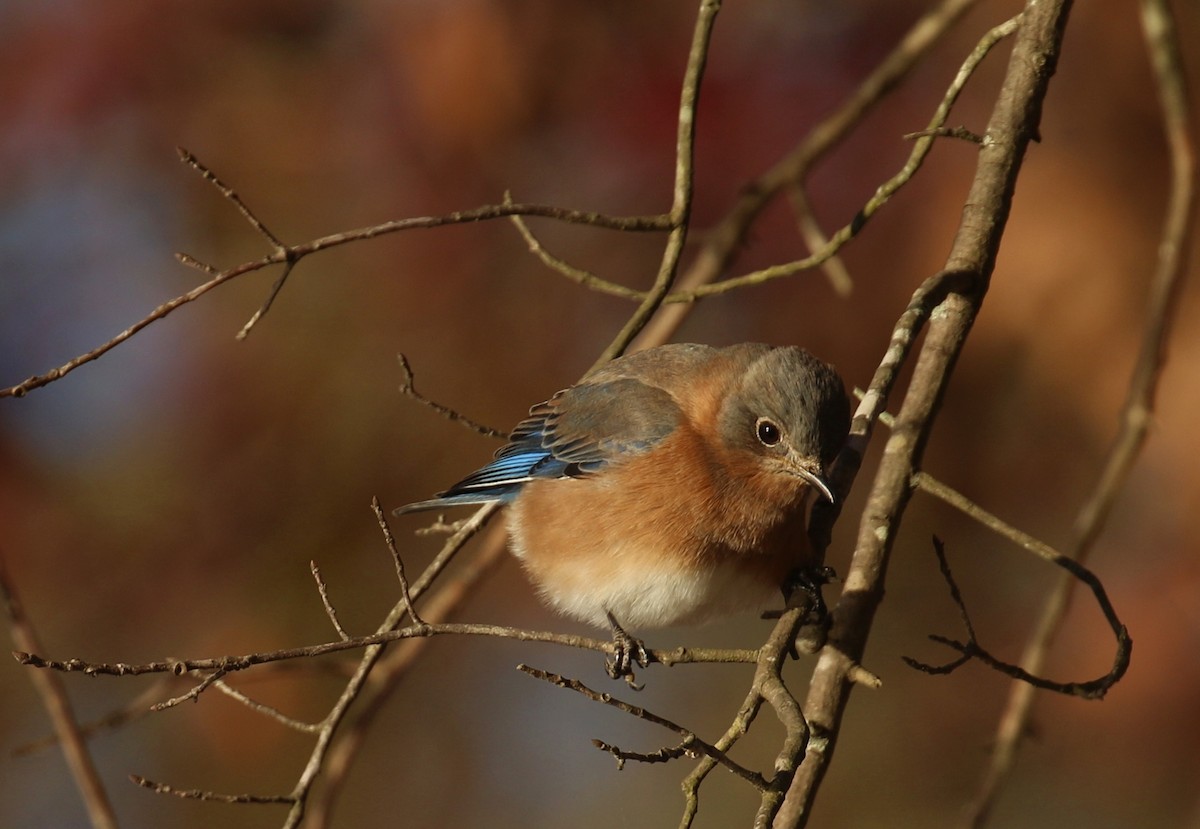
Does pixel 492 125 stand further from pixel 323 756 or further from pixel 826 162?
pixel 323 756

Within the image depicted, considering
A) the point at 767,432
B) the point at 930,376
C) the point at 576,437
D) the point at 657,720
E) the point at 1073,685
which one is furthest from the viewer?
the point at 576,437

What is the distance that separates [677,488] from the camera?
3.51 meters

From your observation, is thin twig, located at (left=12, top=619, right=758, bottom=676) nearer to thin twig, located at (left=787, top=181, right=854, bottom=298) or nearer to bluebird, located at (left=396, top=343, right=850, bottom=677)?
bluebird, located at (left=396, top=343, right=850, bottom=677)

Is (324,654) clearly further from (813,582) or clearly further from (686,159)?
(686,159)

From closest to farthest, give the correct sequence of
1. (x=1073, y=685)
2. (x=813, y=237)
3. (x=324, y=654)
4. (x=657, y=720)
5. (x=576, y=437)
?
(x=657, y=720), (x=324, y=654), (x=1073, y=685), (x=576, y=437), (x=813, y=237)

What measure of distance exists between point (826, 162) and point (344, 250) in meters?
1.89

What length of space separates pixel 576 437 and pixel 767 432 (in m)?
0.73

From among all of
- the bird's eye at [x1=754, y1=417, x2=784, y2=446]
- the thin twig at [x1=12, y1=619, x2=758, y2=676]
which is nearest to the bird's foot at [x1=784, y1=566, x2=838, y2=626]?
the bird's eye at [x1=754, y1=417, x2=784, y2=446]

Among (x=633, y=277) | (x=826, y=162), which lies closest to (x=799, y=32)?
(x=826, y=162)

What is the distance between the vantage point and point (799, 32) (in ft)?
15.3

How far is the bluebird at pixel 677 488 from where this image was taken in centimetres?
337

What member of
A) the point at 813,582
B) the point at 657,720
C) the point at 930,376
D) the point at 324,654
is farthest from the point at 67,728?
the point at 930,376

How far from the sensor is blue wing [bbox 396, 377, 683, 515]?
375cm

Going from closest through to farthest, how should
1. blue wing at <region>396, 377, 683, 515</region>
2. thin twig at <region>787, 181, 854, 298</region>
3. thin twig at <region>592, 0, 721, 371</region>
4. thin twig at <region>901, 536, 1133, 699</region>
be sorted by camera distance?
1. thin twig at <region>901, 536, 1133, 699</region>
2. thin twig at <region>592, 0, 721, 371</region>
3. blue wing at <region>396, 377, 683, 515</region>
4. thin twig at <region>787, 181, 854, 298</region>
